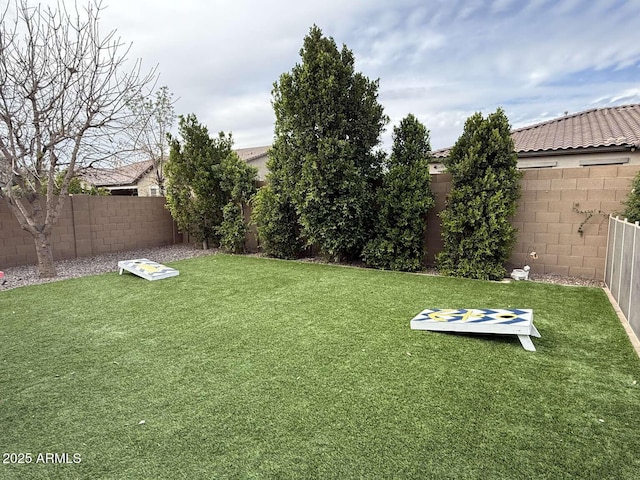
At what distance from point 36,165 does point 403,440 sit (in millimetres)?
7163

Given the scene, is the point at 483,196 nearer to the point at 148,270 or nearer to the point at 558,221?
the point at 558,221

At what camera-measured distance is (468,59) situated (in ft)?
26.2

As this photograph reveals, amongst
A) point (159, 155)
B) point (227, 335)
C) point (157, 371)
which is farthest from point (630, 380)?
point (159, 155)

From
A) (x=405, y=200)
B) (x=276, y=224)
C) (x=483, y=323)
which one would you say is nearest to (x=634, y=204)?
(x=405, y=200)

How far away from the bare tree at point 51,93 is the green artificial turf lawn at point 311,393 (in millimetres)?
2560

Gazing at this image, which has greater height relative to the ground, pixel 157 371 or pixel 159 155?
pixel 159 155

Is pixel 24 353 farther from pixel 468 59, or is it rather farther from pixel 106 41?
pixel 468 59

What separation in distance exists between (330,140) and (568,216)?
414 centimetres

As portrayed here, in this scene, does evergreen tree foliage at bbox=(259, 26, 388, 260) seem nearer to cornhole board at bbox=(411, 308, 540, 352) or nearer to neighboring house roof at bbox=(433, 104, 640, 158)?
neighboring house roof at bbox=(433, 104, 640, 158)

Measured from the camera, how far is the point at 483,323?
336 cm

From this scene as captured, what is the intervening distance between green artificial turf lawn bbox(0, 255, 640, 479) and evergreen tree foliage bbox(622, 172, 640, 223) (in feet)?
4.47

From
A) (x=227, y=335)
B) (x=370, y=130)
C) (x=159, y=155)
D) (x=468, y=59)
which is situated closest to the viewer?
(x=227, y=335)

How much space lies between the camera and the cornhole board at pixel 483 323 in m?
3.22

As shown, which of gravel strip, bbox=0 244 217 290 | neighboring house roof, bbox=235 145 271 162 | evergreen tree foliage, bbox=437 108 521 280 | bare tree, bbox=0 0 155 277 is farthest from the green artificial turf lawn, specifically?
neighboring house roof, bbox=235 145 271 162
